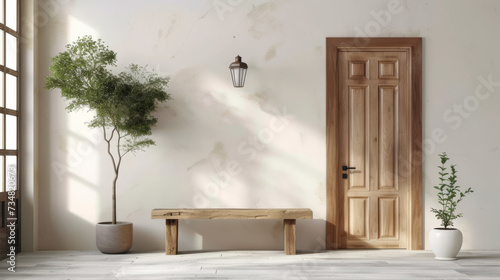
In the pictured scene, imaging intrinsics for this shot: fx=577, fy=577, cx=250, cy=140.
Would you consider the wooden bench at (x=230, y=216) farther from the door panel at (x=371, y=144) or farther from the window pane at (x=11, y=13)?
the window pane at (x=11, y=13)

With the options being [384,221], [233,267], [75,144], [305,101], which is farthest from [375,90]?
[75,144]

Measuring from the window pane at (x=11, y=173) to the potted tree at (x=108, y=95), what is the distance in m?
0.80

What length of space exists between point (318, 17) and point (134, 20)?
2.04 meters

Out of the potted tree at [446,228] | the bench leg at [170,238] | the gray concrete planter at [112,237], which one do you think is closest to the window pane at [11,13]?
the gray concrete planter at [112,237]

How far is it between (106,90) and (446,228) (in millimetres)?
3720

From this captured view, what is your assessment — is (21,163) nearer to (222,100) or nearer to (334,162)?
(222,100)

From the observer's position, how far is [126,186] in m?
6.36

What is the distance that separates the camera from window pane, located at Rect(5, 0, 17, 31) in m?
5.88

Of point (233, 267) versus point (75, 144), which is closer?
point (233, 267)

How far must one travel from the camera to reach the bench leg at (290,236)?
237 inches

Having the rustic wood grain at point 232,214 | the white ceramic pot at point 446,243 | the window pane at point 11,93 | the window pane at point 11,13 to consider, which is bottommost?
the white ceramic pot at point 446,243

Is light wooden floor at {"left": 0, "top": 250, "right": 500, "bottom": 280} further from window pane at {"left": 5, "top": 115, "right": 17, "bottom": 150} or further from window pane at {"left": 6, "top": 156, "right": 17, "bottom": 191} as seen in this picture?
window pane at {"left": 5, "top": 115, "right": 17, "bottom": 150}

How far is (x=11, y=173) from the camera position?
5.92m

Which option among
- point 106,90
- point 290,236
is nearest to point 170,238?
point 290,236
